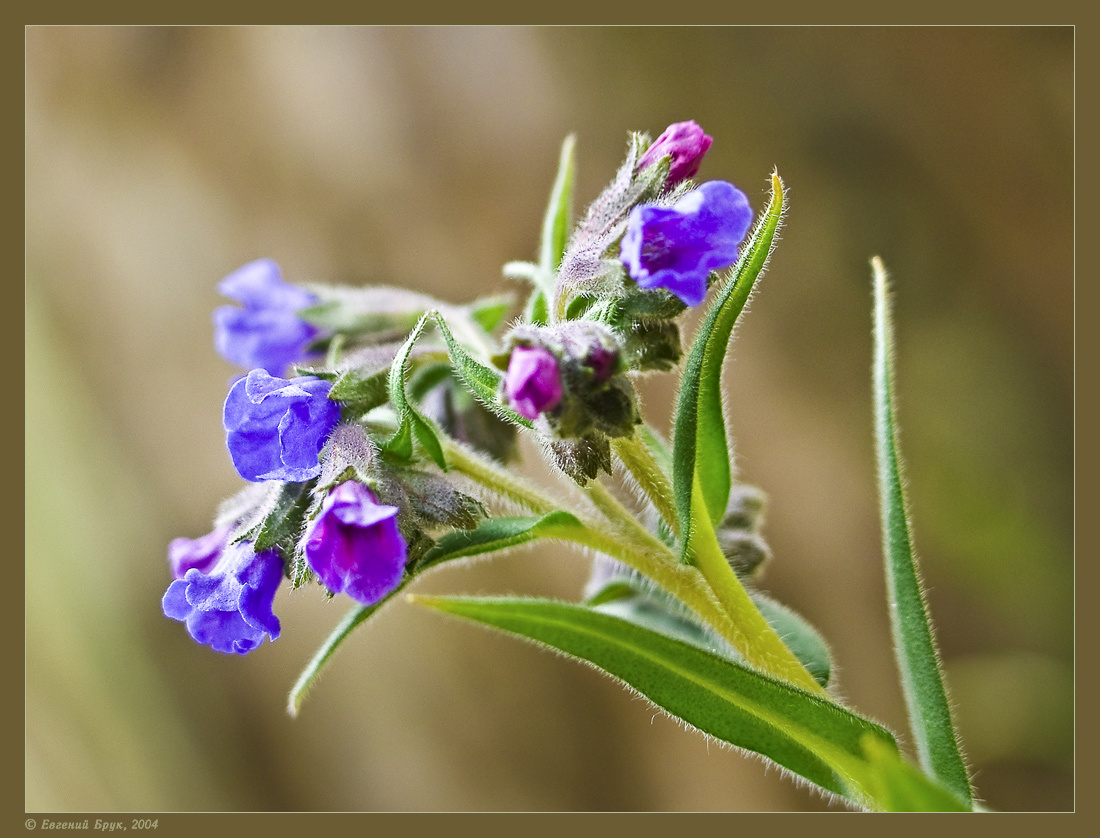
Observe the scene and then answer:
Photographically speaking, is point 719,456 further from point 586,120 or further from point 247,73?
point 247,73

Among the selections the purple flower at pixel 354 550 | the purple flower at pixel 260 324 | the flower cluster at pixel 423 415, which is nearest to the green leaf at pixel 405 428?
the flower cluster at pixel 423 415

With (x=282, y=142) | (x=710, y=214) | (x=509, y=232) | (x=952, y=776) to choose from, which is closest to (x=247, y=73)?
(x=282, y=142)

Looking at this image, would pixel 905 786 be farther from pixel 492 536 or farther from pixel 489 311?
pixel 489 311

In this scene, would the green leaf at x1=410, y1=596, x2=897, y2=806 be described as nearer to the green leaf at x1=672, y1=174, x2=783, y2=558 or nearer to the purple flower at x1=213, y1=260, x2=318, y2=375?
the green leaf at x1=672, y1=174, x2=783, y2=558

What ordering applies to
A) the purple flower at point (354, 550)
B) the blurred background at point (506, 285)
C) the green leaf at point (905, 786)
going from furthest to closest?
the blurred background at point (506, 285), the purple flower at point (354, 550), the green leaf at point (905, 786)

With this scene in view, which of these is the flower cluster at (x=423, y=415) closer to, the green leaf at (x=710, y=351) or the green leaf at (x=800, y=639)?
the green leaf at (x=710, y=351)

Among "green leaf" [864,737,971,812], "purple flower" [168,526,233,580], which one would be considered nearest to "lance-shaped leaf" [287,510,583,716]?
"purple flower" [168,526,233,580]

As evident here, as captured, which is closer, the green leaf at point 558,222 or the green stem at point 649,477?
the green stem at point 649,477

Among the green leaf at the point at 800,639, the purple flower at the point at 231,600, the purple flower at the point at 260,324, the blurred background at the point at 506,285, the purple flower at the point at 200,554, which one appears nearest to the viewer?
the purple flower at the point at 231,600
